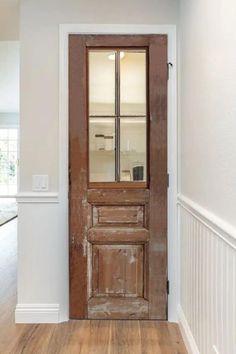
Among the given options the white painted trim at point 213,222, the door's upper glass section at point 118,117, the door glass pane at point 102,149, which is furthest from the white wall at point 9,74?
the white painted trim at point 213,222

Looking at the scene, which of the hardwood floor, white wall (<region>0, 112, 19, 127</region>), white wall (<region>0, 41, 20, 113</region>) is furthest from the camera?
white wall (<region>0, 112, 19, 127</region>)

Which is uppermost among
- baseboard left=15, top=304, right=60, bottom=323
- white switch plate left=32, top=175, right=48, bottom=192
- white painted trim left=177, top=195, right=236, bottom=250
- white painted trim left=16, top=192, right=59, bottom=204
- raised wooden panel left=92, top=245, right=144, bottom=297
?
white switch plate left=32, top=175, right=48, bottom=192

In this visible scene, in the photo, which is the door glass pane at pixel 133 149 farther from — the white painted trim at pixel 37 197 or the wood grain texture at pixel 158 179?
the white painted trim at pixel 37 197

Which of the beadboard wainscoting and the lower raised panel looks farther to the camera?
the lower raised panel

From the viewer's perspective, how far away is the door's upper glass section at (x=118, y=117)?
2875 millimetres

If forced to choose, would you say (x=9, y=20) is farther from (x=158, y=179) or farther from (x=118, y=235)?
(x=118, y=235)

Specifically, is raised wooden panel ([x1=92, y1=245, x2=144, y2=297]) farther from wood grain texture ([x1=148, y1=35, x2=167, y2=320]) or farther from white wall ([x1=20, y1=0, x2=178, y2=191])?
white wall ([x1=20, y1=0, x2=178, y2=191])

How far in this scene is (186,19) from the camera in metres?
2.54

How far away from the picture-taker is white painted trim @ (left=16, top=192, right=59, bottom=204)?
111 inches

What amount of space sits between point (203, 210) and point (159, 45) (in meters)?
1.39

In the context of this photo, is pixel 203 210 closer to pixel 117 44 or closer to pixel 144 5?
pixel 117 44

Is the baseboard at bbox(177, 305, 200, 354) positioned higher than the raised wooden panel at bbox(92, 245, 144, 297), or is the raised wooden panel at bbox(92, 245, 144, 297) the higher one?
the raised wooden panel at bbox(92, 245, 144, 297)

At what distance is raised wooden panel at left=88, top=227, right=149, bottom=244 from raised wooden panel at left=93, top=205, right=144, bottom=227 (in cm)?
5

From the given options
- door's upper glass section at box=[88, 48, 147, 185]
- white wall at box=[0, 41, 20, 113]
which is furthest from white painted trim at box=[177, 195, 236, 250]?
white wall at box=[0, 41, 20, 113]
